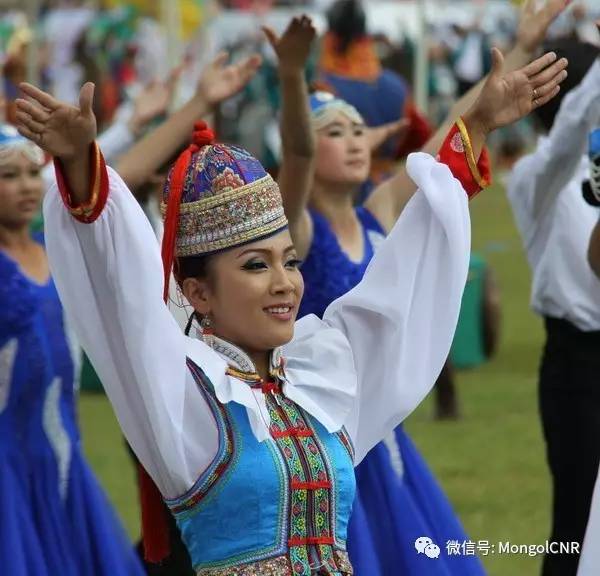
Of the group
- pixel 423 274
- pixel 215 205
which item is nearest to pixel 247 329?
pixel 215 205

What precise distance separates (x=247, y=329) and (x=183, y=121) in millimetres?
1750

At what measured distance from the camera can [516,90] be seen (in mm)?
3121

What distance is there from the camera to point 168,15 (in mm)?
10688

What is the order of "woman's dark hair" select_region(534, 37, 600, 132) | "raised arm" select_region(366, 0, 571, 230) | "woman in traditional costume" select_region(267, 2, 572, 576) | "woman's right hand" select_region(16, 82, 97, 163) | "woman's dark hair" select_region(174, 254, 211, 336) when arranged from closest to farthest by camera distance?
"woman's right hand" select_region(16, 82, 97, 163) < "woman's dark hair" select_region(174, 254, 211, 336) < "raised arm" select_region(366, 0, 571, 230) < "woman in traditional costume" select_region(267, 2, 572, 576) < "woman's dark hair" select_region(534, 37, 600, 132)

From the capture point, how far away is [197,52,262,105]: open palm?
15.6 ft

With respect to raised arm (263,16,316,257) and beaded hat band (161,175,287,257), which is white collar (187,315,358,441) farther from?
raised arm (263,16,316,257)

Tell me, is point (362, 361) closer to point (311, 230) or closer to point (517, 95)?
point (517, 95)

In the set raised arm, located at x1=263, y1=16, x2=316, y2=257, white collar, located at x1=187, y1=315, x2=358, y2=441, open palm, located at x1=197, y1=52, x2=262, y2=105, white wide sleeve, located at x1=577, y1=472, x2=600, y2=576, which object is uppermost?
open palm, located at x1=197, y1=52, x2=262, y2=105

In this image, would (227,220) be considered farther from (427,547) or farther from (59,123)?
(427,547)

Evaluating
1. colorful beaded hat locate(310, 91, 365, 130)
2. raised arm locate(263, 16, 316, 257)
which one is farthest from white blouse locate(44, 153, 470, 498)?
colorful beaded hat locate(310, 91, 365, 130)

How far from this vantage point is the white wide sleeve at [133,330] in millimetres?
2867

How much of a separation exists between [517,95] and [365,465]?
1797mm

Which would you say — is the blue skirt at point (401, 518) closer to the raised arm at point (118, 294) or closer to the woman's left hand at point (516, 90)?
the raised arm at point (118, 294)

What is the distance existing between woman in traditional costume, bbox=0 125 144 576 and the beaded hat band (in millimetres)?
1636
